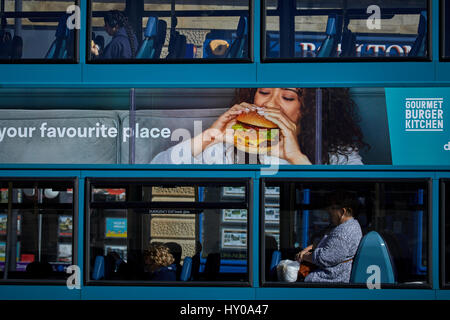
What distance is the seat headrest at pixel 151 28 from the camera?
5004 millimetres

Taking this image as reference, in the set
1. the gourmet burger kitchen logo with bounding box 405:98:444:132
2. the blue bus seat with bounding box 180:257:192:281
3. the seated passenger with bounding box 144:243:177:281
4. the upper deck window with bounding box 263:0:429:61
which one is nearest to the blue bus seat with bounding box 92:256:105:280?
the seated passenger with bounding box 144:243:177:281

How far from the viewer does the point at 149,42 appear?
5.02m

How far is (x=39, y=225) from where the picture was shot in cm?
495

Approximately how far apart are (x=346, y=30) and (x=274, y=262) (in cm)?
218

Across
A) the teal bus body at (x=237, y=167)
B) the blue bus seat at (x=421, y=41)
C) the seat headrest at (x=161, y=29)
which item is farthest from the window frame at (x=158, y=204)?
the blue bus seat at (x=421, y=41)

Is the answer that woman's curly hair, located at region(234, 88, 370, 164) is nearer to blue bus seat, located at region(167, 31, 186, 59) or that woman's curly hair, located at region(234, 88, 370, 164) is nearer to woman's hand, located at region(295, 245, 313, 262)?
woman's hand, located at region(295, 245, 313, 262)

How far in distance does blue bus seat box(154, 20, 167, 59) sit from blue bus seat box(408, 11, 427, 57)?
87.0 inches

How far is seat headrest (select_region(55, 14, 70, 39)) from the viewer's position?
502 centimetres

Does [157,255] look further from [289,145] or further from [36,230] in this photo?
[289,145]

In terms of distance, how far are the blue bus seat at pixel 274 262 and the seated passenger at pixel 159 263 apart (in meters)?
0.87

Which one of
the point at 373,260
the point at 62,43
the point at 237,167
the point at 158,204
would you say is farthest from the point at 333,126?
the point at 62,43

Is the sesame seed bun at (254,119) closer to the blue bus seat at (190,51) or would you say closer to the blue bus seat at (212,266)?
the blue bus seat at (190,51)
